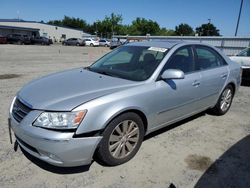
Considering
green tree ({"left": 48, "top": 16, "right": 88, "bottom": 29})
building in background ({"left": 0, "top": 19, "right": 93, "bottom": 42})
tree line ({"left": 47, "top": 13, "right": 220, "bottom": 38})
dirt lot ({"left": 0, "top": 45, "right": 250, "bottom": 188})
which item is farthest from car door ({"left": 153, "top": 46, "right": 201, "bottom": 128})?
green tree ({"left": 48, "top": 16, "right": 88, "bottom": 29})

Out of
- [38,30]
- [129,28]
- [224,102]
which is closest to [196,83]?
[224,102]

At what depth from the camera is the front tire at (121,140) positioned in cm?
325

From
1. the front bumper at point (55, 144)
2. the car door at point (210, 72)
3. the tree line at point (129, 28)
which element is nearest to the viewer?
the front bumper at point (55, 144)

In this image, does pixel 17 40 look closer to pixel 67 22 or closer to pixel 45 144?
pixel 45 144

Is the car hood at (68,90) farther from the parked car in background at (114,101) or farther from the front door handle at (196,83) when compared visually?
the front door handle at (196,83)

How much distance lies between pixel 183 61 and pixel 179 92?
24.8 inches

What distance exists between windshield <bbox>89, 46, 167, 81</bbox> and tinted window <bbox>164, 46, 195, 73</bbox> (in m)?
0.17

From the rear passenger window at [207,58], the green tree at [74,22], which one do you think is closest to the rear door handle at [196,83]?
the rear passenger window at [207,58]

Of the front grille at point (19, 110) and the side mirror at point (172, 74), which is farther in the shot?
the side mirror at point (172, 74)

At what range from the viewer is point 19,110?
10.8 feet

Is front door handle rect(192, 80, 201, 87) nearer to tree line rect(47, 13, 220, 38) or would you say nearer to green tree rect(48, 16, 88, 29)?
tree line rect(47, 13, 220, 38)

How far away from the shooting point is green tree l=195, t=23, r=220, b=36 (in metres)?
94.8

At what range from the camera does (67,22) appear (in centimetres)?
10862

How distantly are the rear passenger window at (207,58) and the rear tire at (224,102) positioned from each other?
0.62 m
